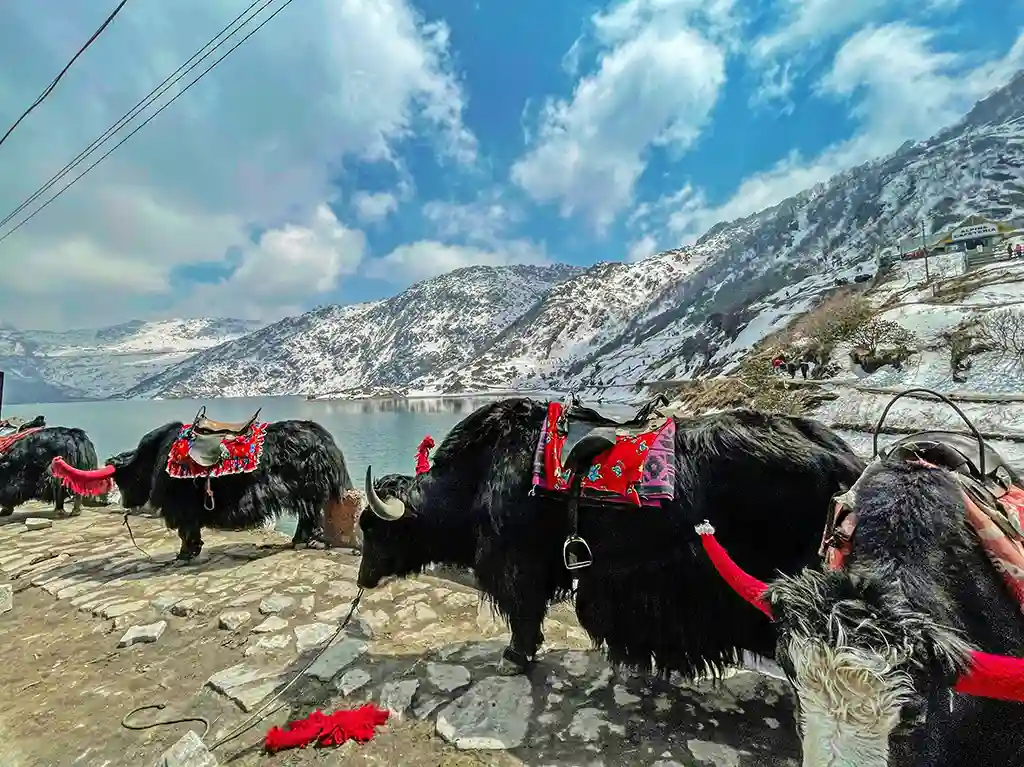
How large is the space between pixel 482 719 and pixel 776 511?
1.60 meters

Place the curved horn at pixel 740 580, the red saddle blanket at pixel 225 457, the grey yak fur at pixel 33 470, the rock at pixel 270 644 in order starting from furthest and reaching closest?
the grey yak fur at pixel 33 470
the red saddle blanket at pixel 225 457
the rock at pixel 270 644
the curved horn at pixel 740 580

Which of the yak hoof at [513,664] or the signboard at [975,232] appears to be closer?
the yak hoof at [513,664]

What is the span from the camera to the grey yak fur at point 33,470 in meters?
6.74

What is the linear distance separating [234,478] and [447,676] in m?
3.44

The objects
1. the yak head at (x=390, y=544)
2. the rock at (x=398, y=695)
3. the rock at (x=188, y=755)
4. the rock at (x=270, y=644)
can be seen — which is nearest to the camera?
the rock at (x=188, y=755)

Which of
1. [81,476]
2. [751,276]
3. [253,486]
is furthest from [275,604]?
[751,276]

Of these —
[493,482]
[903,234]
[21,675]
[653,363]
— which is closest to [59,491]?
[21,675]

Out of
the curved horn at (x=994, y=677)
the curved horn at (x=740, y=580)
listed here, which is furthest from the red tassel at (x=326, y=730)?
the curved horn at (x=994, y=677)

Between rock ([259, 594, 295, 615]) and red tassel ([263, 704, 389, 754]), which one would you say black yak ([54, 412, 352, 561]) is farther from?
red tassel ([263, 704, 389, 754])

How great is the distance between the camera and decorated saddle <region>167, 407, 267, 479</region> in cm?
480

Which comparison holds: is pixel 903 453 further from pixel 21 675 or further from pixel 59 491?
pixel 59 491

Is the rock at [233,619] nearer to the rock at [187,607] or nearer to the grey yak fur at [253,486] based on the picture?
the rock at [187,607]

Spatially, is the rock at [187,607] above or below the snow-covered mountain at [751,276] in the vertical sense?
below

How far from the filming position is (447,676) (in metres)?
2.65
